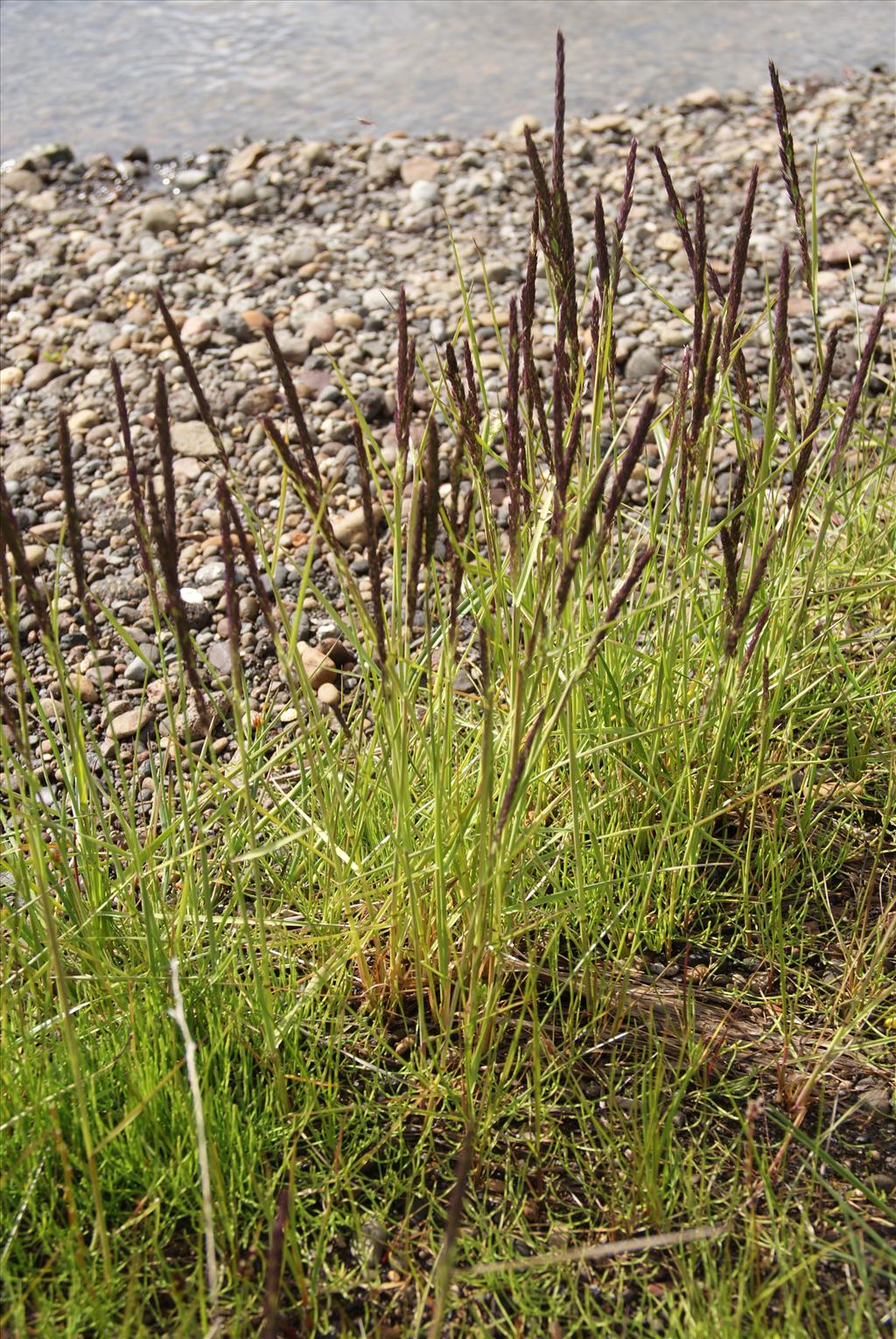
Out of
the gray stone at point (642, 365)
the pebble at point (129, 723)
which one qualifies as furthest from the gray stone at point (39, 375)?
the gray stone at point (642, 365)

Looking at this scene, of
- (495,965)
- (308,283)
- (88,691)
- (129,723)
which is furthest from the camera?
(308,283)

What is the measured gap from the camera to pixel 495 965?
1.64 meters

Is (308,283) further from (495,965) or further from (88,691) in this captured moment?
(495,965)

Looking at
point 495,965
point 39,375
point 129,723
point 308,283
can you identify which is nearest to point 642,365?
point 308,283

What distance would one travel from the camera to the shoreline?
11.7 ft

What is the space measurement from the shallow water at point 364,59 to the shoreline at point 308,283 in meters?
0.81

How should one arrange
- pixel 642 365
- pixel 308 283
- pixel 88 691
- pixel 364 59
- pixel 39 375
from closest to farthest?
pixel 88 691 < pixel 642 365 < pixel 39 375 < pixel 308 283 < pixel 364 59

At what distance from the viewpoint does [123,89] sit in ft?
24.0

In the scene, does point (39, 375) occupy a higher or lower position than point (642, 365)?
higher

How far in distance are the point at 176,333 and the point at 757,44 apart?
7.86 metres

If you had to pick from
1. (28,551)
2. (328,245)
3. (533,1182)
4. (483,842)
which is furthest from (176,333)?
(328,245)

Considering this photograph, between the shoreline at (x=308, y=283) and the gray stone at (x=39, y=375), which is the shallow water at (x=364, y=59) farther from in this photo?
the gray stone at (x=39, y=375)

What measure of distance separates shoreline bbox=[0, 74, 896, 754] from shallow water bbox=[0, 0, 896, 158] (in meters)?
0.81

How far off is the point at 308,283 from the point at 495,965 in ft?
11.8
